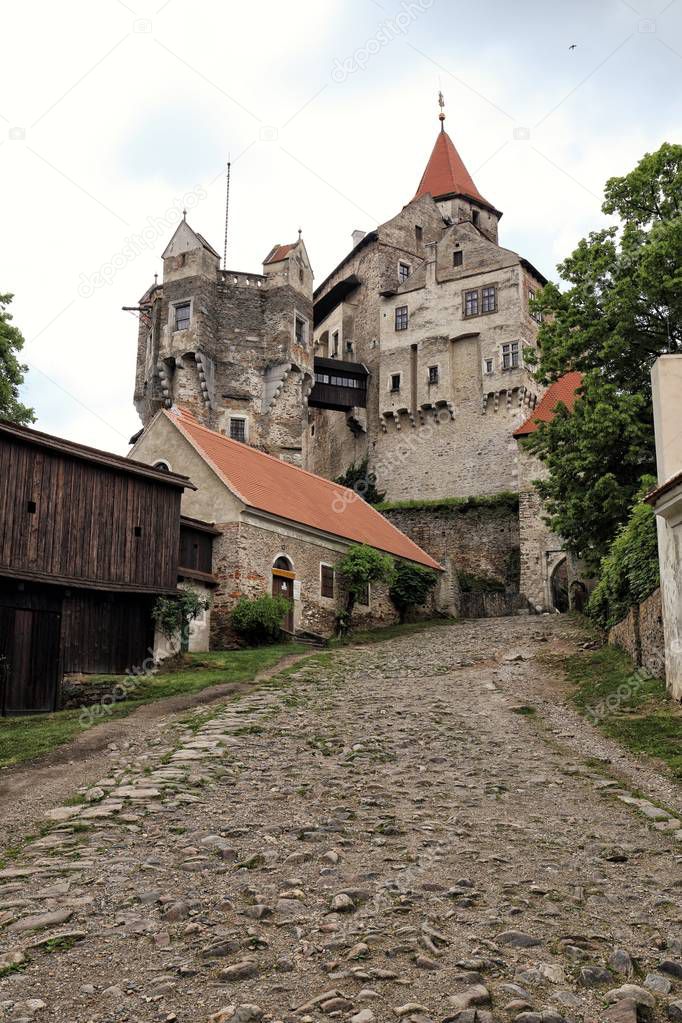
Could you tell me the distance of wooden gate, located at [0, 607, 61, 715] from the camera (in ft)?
63.1

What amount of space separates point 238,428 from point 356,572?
60.8ft

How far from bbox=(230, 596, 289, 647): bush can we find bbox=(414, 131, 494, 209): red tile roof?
43.8 meters

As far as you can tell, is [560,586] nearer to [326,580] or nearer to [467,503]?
[467,503]

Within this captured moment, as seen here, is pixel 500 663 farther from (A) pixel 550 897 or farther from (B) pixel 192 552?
(A) pixel 550 897

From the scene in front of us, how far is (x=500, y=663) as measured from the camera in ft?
71.0

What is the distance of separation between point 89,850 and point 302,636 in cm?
2154

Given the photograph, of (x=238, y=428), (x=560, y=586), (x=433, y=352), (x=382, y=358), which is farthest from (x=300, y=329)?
(x=560, y=586)

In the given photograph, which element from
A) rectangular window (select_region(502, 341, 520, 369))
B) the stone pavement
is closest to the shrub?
the stone pavement

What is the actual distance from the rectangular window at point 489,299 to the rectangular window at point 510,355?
8.17ft

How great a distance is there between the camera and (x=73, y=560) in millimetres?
20703

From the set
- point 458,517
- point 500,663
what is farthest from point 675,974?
point 458,517

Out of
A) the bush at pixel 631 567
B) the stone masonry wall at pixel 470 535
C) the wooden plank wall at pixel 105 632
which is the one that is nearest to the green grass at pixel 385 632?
the wooden plank wall at pixel 105 632

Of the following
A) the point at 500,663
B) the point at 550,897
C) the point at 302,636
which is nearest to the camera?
the point at 550,897

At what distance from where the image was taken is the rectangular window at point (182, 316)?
4784 cm
